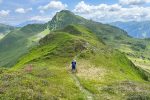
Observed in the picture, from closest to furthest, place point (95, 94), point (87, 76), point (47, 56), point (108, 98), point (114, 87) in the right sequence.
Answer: point (108, 98)
point (95, 94)
point (114, 87)
point (87, 76)
point (47, 56)

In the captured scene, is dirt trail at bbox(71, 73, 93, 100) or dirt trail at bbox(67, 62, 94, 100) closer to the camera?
dirt trail at bbox(71, 73, 93, 100)

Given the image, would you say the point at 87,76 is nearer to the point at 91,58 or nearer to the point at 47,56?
the point at 91,58

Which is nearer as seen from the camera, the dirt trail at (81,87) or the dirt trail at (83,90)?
the dirt trail at (83,90)

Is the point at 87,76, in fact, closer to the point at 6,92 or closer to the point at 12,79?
the point at 12,79

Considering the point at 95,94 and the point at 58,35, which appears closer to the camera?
the point at 95,94

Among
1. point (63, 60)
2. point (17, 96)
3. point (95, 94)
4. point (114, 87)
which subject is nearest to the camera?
point (17, 96)

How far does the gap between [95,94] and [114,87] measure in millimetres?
7211

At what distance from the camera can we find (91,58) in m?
104

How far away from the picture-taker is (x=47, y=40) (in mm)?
183625

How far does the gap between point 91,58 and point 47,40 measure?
83.5 m

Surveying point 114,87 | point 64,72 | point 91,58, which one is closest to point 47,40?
point 91,58

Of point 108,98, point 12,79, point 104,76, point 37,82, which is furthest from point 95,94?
point 104,76

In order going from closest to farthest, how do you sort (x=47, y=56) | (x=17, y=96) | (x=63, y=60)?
(x=17, y=96)
(x=63, y=60)
(x=47, y=56)

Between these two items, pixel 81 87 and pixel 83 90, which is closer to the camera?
pixel 83 90
